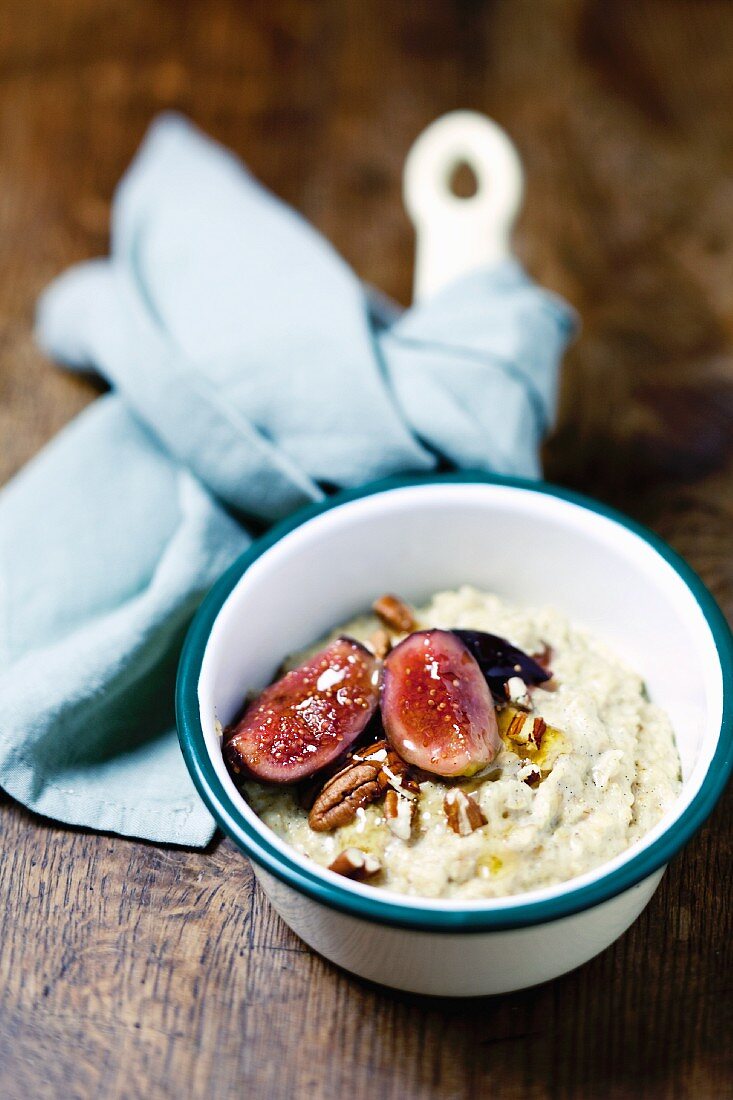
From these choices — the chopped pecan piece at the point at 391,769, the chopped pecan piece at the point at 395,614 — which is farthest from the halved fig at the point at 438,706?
the chopped pecan piece at the point at 395,614

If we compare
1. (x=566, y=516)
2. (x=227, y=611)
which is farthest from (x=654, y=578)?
(x=227, y=611)

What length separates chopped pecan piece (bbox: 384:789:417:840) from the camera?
1195mm

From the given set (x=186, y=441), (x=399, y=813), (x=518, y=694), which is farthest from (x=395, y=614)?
(x=186, y=441)

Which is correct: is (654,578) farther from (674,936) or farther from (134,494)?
(134,494)

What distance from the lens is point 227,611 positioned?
1.36m

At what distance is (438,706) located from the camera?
126cm

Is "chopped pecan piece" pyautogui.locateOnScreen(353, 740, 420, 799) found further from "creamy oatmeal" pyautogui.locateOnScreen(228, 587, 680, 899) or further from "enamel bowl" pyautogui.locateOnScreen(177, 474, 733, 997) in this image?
"enamel bowl" pyautogui.locateOnScreen(177, 474, 733, 997)

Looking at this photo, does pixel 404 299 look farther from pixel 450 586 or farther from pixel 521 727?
pixel 521 727

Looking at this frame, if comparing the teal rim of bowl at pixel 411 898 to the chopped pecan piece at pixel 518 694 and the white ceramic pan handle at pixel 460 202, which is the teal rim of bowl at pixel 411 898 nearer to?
the chopped pecan piece at pixel 518 694

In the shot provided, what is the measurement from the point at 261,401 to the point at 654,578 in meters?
0.67

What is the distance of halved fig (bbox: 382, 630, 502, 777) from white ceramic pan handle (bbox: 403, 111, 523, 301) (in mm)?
835

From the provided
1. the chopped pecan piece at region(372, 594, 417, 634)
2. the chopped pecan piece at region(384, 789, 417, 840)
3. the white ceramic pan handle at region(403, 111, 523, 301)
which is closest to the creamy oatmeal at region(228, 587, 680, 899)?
the chopped pecan piece at region(384, 789, 417, 840)

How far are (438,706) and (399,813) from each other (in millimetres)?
130

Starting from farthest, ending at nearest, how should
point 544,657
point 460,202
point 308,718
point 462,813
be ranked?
point 460,202
point 544,657
point 308,718
point 462,813
